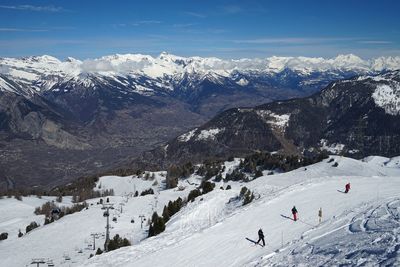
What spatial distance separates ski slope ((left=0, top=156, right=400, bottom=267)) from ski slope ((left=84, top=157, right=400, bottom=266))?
8 cm

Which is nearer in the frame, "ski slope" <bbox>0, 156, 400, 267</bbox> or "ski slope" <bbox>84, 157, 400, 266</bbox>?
"ski slope" <bbox>0, 156, 400, 267</bbox>

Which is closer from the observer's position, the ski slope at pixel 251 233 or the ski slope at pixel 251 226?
the ski slope at pixel 251 233

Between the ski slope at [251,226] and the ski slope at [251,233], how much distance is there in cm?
8

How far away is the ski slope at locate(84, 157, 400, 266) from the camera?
35.8 m

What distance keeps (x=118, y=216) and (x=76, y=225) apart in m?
7.68

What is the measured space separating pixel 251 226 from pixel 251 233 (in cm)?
267

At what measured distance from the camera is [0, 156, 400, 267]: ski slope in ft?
104

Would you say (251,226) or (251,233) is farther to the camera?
(251,226)

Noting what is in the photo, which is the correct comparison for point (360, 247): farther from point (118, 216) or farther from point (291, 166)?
point (291, 166)

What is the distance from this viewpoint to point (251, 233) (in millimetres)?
41625

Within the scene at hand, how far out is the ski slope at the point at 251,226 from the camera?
35.8 metres

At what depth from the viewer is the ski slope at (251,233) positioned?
31.6 m

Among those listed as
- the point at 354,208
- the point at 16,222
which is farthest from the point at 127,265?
the point at 16,222

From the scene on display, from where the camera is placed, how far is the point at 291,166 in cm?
14800
